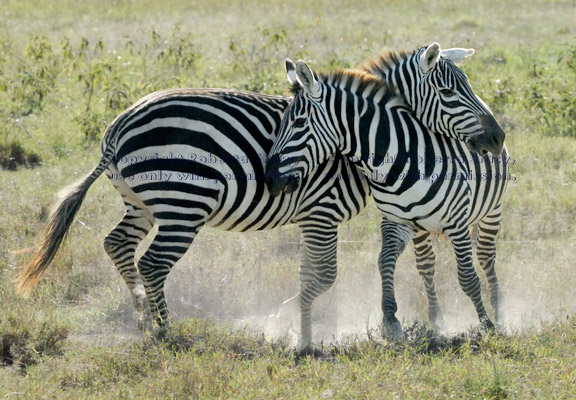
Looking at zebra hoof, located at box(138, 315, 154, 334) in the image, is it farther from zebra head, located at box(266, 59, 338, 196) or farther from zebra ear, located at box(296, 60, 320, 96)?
zebra ear, located at box(296, 60, 320, 96)

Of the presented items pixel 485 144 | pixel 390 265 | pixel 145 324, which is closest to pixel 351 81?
pixel 485 144

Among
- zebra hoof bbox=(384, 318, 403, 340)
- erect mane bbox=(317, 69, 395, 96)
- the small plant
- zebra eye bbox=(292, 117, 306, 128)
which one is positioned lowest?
zebra hoof bbox=(384, 318, 403, 340)

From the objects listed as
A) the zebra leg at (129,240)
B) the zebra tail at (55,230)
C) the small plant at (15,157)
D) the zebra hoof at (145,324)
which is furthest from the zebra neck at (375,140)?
the small plant at (15,157)

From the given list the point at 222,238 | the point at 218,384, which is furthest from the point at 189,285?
the point at 218,384

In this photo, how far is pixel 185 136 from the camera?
5211 mm

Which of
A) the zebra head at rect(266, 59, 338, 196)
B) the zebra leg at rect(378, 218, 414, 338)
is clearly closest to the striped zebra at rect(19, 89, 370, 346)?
the zebra head at rect(266, 59, 338, 196)

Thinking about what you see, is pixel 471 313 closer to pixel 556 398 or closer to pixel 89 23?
pixel 556 398

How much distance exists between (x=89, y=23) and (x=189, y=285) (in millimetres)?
13172

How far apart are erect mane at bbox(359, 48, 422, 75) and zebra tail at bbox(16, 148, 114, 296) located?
2.10m

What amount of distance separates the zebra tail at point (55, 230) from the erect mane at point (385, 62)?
210 cm

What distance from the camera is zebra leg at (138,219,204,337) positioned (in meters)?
5.25

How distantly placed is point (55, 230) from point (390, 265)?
7.98 ft

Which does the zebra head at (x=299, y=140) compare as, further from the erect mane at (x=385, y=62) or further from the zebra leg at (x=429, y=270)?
the zebra leg at (x=429, y=270)

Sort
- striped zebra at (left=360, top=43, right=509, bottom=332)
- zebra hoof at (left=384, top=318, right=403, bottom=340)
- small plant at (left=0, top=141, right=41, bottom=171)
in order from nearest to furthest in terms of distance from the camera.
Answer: zebra hoof at (left=384, top=318, right=403, bottom=340) → striped zebra at (left=360, top=43, right=509, bottom=332) → small plant at (left=0, top=141, right=41, bottom=171)
